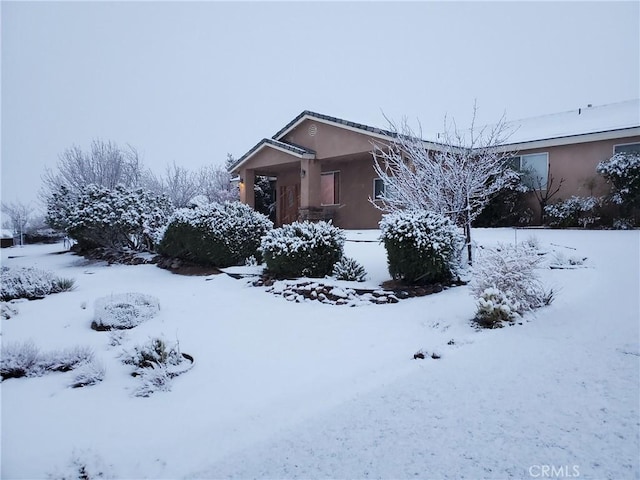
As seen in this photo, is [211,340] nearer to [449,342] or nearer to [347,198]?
[449,342]

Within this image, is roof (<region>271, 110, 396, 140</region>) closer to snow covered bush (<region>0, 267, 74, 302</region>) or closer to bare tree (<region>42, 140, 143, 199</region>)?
bare tree (<region>42, 140, 143, 199</region>)

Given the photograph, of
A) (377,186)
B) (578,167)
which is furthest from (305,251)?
(578,167)

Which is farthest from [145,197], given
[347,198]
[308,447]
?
[308,447]

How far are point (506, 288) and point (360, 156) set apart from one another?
35.5 feet

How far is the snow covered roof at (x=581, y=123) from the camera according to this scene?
514 inches

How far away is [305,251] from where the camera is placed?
7531mm

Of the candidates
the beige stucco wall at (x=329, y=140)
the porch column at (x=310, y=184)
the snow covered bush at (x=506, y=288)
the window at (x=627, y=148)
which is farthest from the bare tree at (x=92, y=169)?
→ the window at (x=627, y=148)

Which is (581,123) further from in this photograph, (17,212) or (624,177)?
(17,212)

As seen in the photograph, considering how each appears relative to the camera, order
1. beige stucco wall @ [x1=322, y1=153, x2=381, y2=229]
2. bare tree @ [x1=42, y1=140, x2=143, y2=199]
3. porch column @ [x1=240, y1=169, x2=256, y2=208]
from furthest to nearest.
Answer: bare tree @ [x1=42, y1=140, x2=143, y2=199] → porch column @ [x1=240, y1=169, x2=256, y2=208] → beige stucco wall @ [x1=322, y1=153, x2=381, y2=229]

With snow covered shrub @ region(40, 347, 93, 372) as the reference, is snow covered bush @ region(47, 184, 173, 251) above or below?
above

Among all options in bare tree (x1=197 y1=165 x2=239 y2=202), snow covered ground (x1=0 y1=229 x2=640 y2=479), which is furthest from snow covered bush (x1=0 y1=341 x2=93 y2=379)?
bare tree (x1=197 y1=165 x2=239 y2=202)

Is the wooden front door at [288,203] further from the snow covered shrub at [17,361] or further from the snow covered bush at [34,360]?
the snow covered shrub at [17,361]

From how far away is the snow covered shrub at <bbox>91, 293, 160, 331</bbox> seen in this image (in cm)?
546

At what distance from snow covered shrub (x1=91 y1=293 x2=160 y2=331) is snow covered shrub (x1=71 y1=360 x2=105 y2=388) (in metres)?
1.73
